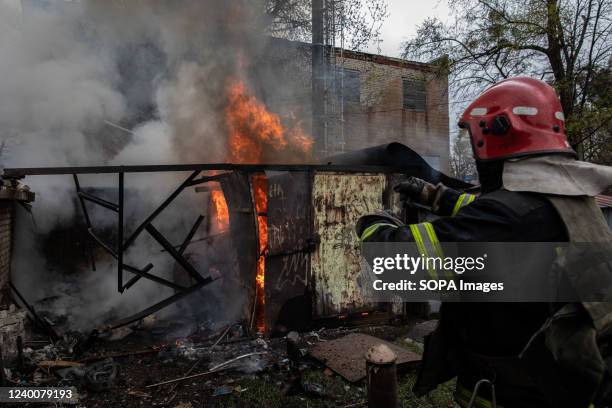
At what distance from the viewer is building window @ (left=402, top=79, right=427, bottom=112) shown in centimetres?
1752

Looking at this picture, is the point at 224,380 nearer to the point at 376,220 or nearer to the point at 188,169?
the point at 188,169

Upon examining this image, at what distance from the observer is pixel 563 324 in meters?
1.56

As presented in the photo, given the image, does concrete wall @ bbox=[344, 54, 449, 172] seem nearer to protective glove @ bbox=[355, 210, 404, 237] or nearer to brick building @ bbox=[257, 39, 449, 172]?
brick building @ bbox=[257, 39, 449, 172]

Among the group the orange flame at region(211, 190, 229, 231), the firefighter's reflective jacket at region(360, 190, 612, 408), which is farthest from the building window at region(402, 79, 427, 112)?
the firefighter's reflective jacket at region(360, 190, 612, 408)

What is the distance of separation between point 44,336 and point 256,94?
7691 millimetres

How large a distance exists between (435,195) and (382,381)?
5.84ft

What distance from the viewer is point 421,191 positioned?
7.34ft

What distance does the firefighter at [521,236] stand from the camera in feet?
5.14

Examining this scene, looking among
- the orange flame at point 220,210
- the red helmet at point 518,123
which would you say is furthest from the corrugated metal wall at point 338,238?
the red helmet at point 518,123

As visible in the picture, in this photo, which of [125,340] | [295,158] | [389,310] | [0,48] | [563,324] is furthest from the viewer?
[295,158]

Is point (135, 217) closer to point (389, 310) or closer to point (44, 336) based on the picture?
point (44, 336)

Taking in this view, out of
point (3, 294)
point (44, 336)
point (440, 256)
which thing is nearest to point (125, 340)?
point (44, 336)

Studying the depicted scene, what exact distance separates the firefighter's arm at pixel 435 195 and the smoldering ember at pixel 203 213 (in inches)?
0.7

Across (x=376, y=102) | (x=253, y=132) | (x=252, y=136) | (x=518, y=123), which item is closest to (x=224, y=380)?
(x=518, y=123)
